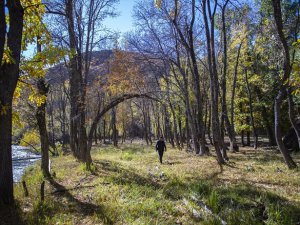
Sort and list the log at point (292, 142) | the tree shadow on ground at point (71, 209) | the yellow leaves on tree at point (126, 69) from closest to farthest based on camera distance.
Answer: the tree shadow on ground at point (71, 209)
the log at point (292, 142)
the yellow leaves on tree at point (126, 69)

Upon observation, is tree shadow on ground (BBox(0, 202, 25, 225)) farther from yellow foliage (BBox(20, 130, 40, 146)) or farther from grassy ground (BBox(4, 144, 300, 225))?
yellow foliage (BBox(20, 130, 40, 146))

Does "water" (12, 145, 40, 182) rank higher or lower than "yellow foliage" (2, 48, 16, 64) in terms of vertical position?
lower

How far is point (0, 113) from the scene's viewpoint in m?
6.65

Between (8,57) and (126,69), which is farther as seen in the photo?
(126,69)

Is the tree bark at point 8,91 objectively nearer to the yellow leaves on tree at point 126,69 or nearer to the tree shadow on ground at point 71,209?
the tree shadow on ground at point 71,209

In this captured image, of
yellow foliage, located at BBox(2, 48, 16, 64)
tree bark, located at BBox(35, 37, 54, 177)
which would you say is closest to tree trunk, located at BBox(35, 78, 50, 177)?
tree bark, located at BBox(35, 37, 54, 177)

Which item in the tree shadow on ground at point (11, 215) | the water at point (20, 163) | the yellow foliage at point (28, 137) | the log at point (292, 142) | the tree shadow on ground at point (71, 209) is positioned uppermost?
the yellow foliage at point (28, 137)

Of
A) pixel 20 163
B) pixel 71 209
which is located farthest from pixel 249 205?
pixel 20 163

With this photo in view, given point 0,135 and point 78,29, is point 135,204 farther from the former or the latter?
point 78,29

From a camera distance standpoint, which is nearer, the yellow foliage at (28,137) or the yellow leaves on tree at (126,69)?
the yellow foliage at (28,137)

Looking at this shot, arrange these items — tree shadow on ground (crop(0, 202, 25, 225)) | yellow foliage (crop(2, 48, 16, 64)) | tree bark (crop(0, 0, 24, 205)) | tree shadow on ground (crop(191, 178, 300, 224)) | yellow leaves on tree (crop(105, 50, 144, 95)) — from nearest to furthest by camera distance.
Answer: yellow foliage (crop(2, 48, 16, 64))
tree shadow on ground (crop(191, 178, 300, 224))
tree shadow on ground (crop(0, 202, 25, 225))
tree bark (crop(0, 0, 24, 205))
yellow leaves on tree (crop(105, 50, 144, 95))

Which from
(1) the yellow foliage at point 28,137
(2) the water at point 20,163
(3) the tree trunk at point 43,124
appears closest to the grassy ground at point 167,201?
(3) the tree trunk at point 43,124

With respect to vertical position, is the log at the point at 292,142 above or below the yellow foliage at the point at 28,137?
below

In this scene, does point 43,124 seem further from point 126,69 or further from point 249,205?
point 126,69
